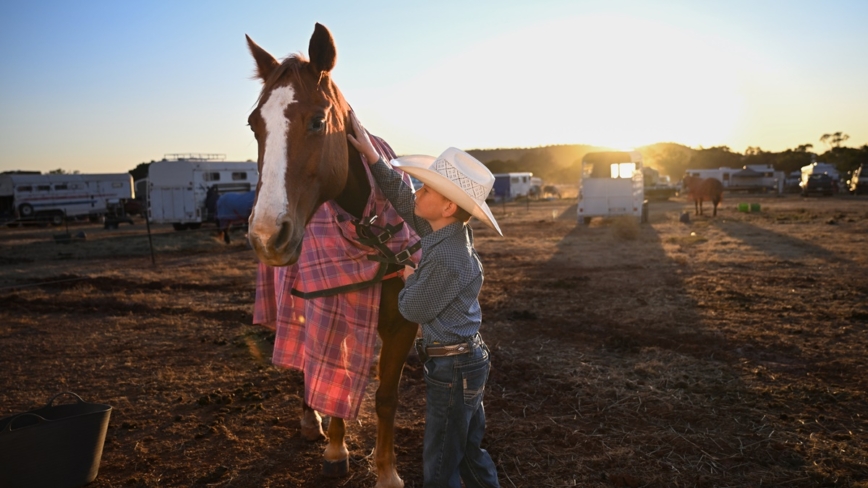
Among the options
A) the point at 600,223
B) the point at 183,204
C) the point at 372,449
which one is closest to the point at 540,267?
the point at 372,449

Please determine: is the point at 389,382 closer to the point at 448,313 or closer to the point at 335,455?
the point at 335,455

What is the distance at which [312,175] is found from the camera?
2.39m

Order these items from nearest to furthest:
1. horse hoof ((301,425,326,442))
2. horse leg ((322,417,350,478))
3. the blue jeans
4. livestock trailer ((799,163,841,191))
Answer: the blue jeans, horse leg ((322,417,350,478)), horse hoof ((301,425,326,442)), livestock trailer ((799,163,841,191))

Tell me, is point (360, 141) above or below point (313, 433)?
above

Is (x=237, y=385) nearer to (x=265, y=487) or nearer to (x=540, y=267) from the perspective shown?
(x=265, y=487)

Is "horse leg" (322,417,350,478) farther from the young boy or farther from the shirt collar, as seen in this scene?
the shirt collar

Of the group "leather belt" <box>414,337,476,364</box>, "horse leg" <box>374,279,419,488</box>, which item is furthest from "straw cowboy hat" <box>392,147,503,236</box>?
"horse leg" <box>374,279,419,488</box>

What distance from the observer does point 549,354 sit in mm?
5035

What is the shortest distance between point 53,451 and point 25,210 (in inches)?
1375

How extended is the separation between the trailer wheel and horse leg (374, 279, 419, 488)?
116 ft

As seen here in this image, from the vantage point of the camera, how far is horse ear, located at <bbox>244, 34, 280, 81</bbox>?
276 cm

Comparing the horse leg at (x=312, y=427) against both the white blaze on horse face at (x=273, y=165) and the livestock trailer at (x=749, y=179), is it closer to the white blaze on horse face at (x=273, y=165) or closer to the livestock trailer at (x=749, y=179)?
the white blaze on horse face at (x=273, y=165)

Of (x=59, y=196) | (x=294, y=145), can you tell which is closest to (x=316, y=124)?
(x=294, y=145)

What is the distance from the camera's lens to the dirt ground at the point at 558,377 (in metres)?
3.10
